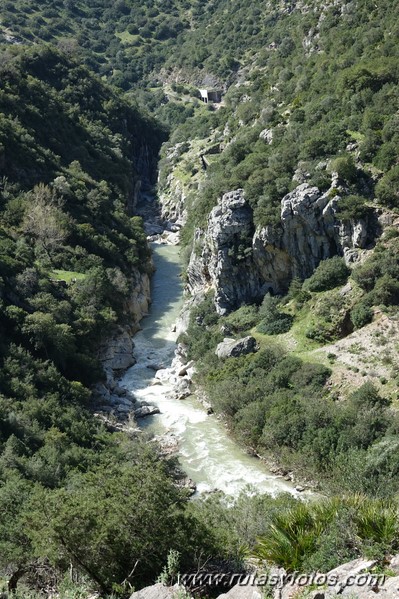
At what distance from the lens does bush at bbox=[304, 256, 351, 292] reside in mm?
46031

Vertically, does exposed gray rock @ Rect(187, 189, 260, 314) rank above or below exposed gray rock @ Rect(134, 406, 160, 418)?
above

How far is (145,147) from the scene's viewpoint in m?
117

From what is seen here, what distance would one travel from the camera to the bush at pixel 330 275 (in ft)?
151

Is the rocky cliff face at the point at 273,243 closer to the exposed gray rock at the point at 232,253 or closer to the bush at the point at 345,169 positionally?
the exposed gray rock at the point at 232,253

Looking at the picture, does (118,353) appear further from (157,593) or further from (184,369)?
(157,593)

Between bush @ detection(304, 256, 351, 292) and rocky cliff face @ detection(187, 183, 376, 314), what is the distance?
95 cm

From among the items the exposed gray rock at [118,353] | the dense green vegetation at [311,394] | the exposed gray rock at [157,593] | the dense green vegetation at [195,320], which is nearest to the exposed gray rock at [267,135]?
the dense green vegetation at [195,320]

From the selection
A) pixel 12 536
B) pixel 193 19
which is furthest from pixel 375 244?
pixel 193 19

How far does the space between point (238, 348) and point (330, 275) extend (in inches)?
371

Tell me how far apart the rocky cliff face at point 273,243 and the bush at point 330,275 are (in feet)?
3.11

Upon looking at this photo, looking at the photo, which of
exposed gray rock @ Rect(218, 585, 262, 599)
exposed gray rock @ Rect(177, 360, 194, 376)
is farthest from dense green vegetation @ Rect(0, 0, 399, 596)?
exposed gray rock @ Rect(177, 360, 194, 376)

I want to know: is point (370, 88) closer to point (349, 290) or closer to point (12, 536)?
point (349, 290)

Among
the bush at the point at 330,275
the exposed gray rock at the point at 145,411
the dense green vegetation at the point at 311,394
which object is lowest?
the exposed gray rock at the point at 145,411

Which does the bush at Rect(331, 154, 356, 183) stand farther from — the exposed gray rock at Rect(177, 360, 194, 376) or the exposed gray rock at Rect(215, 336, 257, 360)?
the exposed gray rock at Rect(177, 360, 194, 376)
